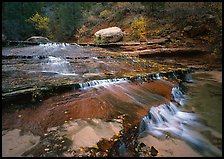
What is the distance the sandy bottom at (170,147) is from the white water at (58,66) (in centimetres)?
423

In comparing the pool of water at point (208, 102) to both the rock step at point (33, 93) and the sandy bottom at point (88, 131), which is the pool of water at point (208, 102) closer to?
the sandy bottom at point (88, 131)

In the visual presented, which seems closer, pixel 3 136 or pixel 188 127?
pixel 3 136

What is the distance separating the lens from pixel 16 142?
3486mm

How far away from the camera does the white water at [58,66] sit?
780 centimetres

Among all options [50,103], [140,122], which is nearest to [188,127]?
[140,122]

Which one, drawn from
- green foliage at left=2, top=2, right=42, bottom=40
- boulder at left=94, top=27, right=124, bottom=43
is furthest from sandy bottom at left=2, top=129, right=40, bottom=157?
green foliage at left=2, top=2, right=42, bottom=40

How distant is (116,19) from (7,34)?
13.0 metres

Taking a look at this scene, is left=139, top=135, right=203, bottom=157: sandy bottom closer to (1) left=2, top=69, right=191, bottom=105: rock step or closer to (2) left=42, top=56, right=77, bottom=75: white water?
(1) left=2, top=69, right=191, bottom=105: rock step

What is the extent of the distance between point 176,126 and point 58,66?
5.35 metres

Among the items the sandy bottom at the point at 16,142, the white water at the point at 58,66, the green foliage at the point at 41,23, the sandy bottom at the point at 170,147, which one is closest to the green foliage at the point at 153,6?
the white water at the point at 58,66

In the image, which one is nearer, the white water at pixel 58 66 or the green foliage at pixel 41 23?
the white water at pixel 58 66

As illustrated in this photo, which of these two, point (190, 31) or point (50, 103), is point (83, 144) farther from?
point (190, 31)

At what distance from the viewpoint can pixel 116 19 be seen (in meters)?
20.5

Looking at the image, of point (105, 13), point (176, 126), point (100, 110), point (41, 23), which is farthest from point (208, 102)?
point (41, 23)
